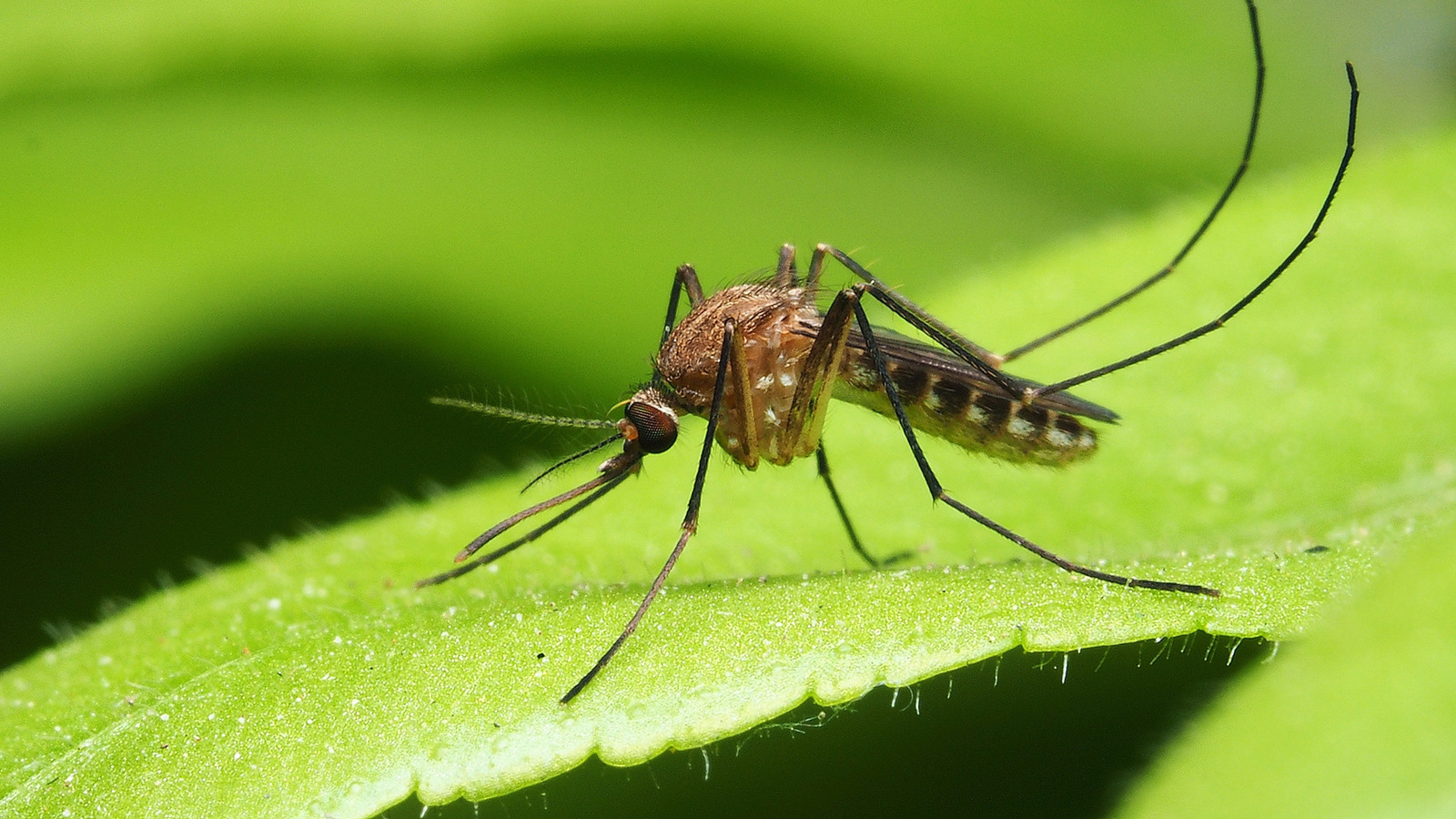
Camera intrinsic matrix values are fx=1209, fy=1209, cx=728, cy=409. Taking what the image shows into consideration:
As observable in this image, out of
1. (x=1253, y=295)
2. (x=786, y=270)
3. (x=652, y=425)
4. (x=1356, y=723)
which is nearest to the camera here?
(x=1356, y=723)

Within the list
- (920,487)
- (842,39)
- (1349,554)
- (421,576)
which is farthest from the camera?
(842,39)

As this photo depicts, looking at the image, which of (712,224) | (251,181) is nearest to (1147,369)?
(712,224)

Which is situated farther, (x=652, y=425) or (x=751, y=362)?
(x=751, y=362)

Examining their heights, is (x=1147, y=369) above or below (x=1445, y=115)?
below

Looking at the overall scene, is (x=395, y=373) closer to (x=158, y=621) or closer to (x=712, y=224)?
(x=712, y=224)

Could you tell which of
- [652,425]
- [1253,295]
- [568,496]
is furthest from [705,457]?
[1253,295]

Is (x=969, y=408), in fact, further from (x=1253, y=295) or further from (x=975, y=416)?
(x=1253, y=295)

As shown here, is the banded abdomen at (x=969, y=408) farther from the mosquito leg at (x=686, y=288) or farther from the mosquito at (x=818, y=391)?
the mosquito leg at (x=686, y=288)
